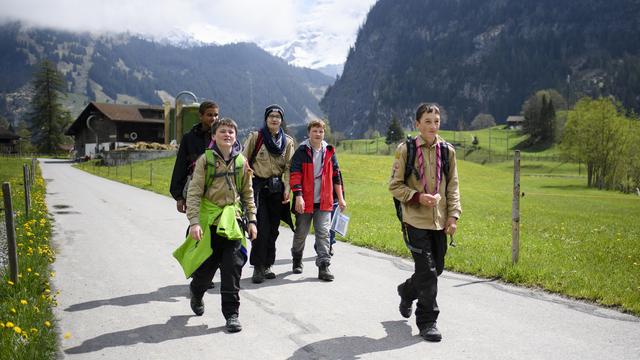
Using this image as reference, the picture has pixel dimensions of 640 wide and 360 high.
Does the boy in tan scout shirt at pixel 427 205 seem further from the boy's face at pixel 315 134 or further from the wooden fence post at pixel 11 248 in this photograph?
the wooden fence post at pixel 11 248

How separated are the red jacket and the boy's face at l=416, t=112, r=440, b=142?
264 centimetres

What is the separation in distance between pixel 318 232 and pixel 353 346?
3114 mm

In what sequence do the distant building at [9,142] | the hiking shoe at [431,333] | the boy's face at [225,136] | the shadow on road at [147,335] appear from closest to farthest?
the shadow on road at [147,335] < the hiking shoe at [431,333] < the boy's face at [225,136] < the distant building at [9,142]

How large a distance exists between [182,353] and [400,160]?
291cm

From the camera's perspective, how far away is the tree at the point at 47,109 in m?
96.7

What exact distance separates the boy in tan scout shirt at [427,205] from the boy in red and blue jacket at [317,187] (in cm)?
243

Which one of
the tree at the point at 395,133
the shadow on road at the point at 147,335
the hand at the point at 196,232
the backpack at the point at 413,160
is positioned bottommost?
the shadow on road at the point at 147,335

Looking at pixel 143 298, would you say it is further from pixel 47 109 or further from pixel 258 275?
pixel 47 109

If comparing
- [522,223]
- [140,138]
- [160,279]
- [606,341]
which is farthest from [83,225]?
[140,138]

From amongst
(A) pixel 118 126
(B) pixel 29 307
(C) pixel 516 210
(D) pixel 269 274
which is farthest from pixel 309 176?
(A) pixel 118 126

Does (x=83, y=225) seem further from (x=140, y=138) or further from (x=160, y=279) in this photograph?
(x=140, y=138)

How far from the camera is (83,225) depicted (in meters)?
Result: 13.5

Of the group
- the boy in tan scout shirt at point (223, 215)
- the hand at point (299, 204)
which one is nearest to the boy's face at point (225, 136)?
the boy in tan scout shirt at point (223, 215)

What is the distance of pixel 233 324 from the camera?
5.32 m
